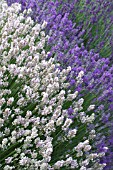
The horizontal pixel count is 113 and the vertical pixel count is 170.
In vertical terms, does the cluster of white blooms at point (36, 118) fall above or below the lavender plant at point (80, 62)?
below

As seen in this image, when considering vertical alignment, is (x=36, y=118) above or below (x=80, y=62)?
below

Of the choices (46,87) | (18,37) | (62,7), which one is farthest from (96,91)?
(62,7)

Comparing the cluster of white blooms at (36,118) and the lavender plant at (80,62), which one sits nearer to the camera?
the cluster of white blooms at (36,118)

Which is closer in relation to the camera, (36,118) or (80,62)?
(36,118)

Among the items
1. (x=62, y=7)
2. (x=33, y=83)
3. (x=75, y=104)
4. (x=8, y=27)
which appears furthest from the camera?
(x=62, y=7)

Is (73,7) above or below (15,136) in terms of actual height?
above

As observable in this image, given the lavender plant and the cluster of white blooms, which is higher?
the lavender plant

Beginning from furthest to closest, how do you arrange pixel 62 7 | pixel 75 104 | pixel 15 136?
1. pixel 62 7
2. pixel 75 104
3. pixel 15 136

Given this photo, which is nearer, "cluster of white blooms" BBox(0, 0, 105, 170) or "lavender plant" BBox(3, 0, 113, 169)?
"cluster of white blooms" BBox(0, 0, 105, 170)

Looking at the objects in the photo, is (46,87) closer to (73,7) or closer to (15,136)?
(15,136)

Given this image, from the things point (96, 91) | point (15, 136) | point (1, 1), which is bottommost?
point (15, 136)

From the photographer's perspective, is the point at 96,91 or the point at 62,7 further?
the point at 62,7
